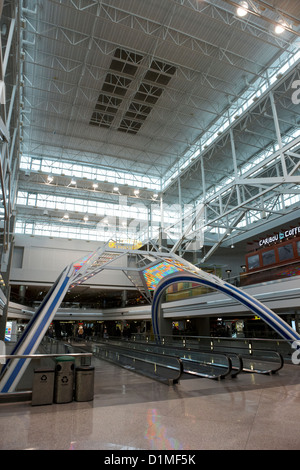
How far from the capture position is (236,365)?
11820 millimetres

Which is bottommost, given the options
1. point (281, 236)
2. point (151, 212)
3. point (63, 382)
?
point (63, 382)

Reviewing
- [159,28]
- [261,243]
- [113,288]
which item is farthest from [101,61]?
[113,288]

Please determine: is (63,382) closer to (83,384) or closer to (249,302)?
(83,384)

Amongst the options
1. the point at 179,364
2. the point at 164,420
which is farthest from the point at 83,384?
the point at 179,364

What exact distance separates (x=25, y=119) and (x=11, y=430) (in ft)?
91.7

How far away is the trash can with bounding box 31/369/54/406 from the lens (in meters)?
6.71

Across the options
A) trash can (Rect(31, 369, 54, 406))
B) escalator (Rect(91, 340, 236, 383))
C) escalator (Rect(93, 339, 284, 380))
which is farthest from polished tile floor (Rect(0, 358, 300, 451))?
escalator (Rect(93, 339, 284, 380))

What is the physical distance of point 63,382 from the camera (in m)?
7.01

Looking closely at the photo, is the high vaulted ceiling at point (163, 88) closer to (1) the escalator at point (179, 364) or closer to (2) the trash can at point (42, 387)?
(1) the escalator at point (179, 364)

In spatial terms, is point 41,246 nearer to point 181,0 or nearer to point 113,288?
point 113,288

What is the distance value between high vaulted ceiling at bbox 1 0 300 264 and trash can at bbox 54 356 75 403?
15253mm

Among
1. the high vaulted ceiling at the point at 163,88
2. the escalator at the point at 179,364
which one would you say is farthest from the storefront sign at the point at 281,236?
the escalator at the point at 179,364

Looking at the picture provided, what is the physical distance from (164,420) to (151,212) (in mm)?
37782

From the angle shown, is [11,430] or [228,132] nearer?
[11,430]
